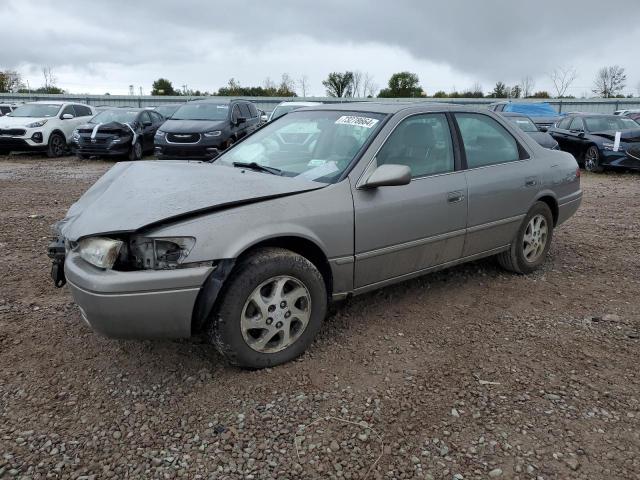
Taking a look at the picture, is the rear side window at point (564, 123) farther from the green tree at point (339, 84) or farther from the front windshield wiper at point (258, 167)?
the green tree at point (339, 84)

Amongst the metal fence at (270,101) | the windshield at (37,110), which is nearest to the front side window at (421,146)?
the windshield at (37,110)

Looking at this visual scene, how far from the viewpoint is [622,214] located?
7562 millimetres

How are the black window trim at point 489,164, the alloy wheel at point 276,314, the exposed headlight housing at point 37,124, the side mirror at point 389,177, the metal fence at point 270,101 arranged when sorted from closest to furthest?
1. the alloy wheel at point 276,314
2. the side mirror at point 389,177
3. the black window trim at point 489,164
4. the exposed headlight housing at point 37,124
5. the metal fence at point 270,101

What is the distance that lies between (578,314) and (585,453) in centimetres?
172

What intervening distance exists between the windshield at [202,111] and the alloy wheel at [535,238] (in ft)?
31.6

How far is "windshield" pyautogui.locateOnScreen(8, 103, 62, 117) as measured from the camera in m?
14.8

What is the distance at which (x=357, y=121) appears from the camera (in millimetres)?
3742

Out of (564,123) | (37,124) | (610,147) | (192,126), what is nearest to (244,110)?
(192,126)

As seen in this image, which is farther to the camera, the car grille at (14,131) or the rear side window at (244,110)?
the car grille at (14,131)

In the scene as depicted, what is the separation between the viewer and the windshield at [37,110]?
1483cm

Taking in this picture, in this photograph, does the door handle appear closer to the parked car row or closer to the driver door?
the driver door

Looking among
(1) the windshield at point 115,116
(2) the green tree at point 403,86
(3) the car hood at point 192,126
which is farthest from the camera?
(2) the green tree at point 403,86

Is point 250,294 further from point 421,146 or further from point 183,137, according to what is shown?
point 183,137

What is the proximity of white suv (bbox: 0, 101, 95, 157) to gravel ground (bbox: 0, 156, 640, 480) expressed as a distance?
1146cm
